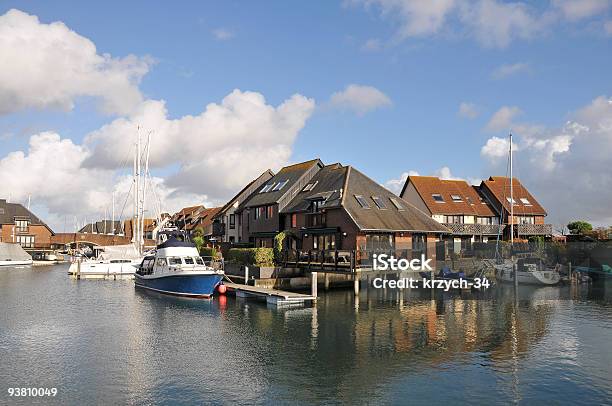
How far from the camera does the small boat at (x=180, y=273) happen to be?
45781 mm

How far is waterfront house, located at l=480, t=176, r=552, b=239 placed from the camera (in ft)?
237

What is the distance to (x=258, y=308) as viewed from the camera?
40.1 meters

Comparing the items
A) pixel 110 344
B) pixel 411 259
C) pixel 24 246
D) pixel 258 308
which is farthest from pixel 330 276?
pixel 24 246

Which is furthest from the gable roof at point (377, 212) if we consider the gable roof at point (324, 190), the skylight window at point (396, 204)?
the gable roof at point (324, 190)

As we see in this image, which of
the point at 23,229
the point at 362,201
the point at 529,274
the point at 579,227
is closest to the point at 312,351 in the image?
the point at 362,201

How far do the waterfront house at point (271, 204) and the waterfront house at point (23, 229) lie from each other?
6874 cm

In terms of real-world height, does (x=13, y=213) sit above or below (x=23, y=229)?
above

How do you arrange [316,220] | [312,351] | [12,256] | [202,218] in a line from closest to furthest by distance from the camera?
[312,351]
[316,220]
[12,256]
[202,218]

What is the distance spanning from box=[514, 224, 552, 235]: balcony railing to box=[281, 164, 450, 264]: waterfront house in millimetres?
21928

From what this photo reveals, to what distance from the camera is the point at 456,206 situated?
238 ft

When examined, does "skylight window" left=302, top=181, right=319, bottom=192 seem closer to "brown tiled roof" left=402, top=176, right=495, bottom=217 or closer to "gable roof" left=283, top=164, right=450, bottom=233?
"gable roof" left=283, top=164, right=450, bottom=233

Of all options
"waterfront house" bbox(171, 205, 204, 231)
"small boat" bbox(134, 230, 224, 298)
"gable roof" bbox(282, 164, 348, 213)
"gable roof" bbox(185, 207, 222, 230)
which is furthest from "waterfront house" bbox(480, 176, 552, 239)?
"waterfront house" bbox(171, 205, 204, 231)

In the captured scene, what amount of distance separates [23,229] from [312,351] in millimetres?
110882

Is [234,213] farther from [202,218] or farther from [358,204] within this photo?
[202,218]
